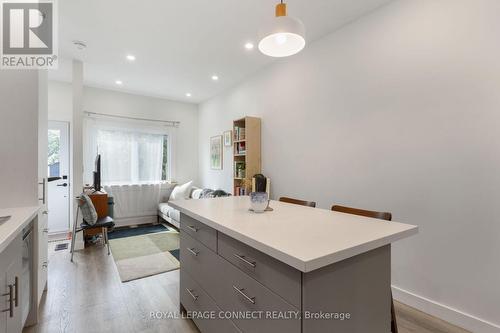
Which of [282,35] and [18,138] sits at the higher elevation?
[282,35]

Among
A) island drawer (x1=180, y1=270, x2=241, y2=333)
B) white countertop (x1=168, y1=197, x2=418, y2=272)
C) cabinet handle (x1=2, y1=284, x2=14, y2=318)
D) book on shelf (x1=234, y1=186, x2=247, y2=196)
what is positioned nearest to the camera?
white countertop (x1=168, y1=197, x2=418, y2=272)

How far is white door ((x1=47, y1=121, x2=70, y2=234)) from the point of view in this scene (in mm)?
4281

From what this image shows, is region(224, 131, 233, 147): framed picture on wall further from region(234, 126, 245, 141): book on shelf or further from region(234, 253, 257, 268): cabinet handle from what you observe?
region(234, 253, 257, 268): cabinet handle

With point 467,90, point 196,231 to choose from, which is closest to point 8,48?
point 196,231

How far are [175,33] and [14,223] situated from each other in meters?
2.39

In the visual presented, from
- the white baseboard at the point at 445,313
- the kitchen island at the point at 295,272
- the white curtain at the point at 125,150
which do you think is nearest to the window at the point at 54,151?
the white curtain at the point at 125,150

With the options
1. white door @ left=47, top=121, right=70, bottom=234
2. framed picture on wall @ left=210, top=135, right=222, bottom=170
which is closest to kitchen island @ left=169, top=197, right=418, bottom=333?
framed picture on wall @ left=210, top=135, right=222, bottom=170

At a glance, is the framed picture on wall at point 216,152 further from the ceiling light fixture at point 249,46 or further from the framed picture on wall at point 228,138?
the ceiling light fixture at point 249,46

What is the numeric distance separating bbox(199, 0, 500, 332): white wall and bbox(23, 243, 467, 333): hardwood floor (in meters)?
0.31

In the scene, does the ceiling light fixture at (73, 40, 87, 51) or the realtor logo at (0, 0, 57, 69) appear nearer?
the realtor logo at (0, 0, 57, 69)

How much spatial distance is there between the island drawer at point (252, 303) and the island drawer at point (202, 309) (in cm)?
7

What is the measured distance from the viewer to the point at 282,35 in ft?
5.36

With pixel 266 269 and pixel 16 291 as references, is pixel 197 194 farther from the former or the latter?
pixel 266 269

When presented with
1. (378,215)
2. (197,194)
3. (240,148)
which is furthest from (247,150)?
(378,215)
